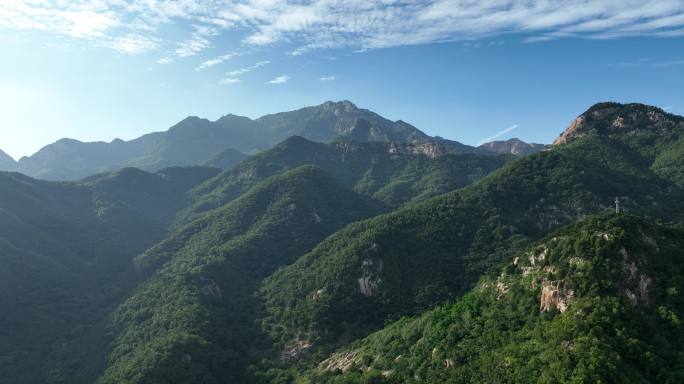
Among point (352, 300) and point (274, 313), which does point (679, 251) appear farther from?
point (274, 313)

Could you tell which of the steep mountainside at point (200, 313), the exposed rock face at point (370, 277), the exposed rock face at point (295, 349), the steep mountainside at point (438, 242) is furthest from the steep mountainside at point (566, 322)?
the steep mountainside at point (200, 313)

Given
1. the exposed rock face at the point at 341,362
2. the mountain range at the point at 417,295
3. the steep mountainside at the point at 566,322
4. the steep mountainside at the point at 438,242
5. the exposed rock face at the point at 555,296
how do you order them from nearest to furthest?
the steep mountainside at the point at 566,322 < the mountain range at the point at 417,295 < the exposed rock face at the point at 555,296 < the exposed rock face at the point at 341,362 < the steep mountainside at the point at 438,242

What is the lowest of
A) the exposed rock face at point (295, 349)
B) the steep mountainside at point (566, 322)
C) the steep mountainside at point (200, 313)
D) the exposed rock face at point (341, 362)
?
the exposed rock face at point (295, 349)

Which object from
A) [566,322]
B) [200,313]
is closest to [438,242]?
[566,322]

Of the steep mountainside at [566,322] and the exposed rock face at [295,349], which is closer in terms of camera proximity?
the steep mountainside at [566,322]

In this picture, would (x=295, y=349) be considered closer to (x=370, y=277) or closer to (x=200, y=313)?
(x=370, y=277)

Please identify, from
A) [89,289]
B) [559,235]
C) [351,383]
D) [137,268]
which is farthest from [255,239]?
[559,235]

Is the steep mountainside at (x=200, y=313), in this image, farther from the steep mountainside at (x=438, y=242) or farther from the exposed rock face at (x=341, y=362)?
the exposed rock face at (x=341, y=362)

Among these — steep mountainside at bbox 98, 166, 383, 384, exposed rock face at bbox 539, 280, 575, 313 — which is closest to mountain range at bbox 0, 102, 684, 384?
exposed rock face at bbox 539, 280, 575, 313
